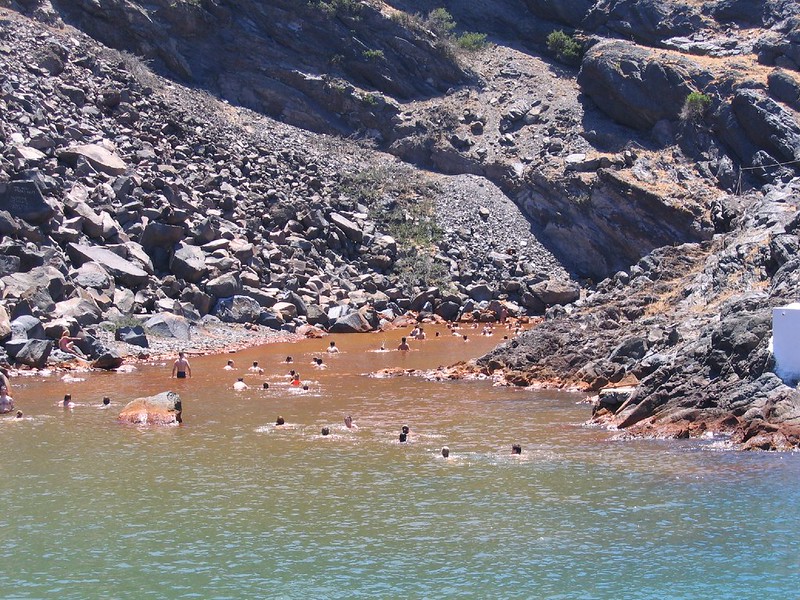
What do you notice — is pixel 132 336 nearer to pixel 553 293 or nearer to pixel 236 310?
pixel 236 310

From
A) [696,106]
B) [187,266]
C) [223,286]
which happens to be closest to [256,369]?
[223,286]

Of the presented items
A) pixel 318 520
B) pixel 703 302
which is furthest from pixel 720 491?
pixel 703 302

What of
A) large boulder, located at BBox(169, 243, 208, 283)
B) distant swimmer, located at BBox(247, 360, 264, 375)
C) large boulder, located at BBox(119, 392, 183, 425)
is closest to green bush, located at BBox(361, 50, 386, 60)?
large boulder, located at BBox(169, 243, 208, 283)

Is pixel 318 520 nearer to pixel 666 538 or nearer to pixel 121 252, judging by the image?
pixel 666 538

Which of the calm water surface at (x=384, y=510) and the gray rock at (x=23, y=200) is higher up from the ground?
the gray rock at (x=23, y=200)

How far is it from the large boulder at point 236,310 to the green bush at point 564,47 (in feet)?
119

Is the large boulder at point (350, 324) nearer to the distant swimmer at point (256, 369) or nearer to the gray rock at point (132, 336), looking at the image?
the gray rock at point (132, 336)

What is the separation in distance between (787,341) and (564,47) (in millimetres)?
51479

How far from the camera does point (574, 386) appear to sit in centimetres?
3000

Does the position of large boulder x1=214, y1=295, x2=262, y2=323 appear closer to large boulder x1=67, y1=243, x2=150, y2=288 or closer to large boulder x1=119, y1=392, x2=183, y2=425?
large boulder x1=67, y1=243, x2=150, y2=288

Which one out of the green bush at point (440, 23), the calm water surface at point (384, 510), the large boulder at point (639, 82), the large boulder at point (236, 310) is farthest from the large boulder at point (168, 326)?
the green bush at point (440, 23)

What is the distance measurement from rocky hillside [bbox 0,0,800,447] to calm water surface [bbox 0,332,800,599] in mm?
5600

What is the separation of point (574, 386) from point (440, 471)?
1114 centimetres

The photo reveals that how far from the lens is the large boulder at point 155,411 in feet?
81.4
